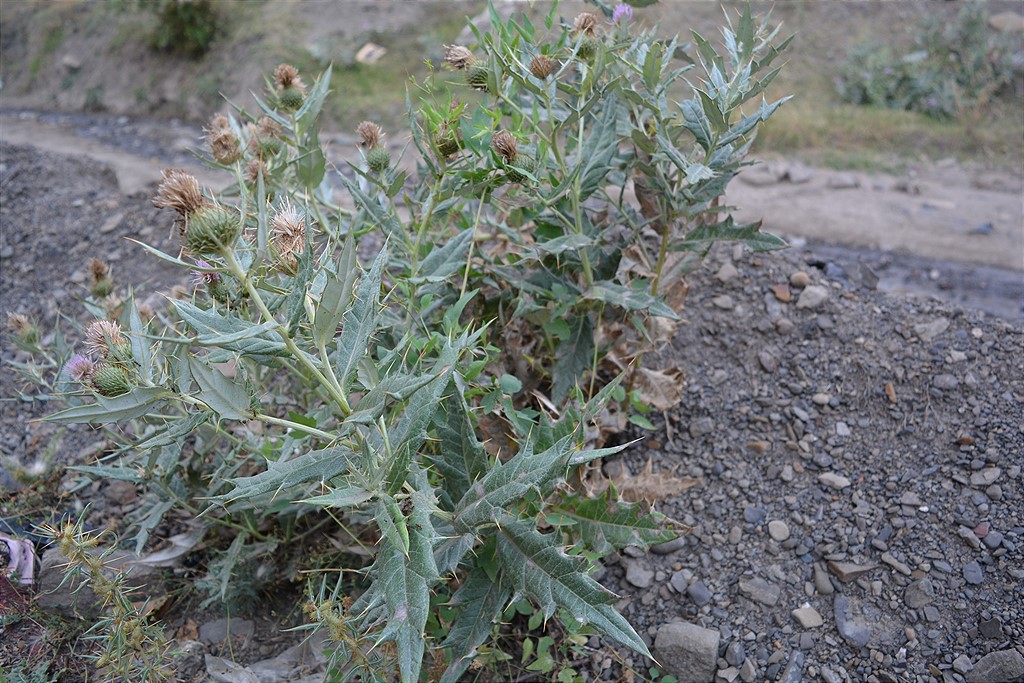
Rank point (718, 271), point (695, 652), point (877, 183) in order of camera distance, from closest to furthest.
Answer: point (695, 652) → point (718, 271) → point (877, 183)

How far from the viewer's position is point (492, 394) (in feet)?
6.87

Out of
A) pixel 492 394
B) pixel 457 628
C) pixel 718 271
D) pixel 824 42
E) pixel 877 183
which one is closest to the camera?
pixel 457 628

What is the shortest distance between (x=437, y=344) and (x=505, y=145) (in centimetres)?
55

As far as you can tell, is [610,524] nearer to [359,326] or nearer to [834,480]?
[359,326]

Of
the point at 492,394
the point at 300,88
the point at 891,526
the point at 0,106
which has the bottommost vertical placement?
the point at 0,106

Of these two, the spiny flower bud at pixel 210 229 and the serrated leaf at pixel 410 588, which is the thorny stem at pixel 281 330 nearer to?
the spiny flower bud at pixel 210 229

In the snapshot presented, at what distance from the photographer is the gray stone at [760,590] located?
2.44 metres

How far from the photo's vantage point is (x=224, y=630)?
245 centimetres

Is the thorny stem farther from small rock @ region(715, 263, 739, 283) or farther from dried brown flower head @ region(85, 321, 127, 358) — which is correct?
small rock @ region(715, 263, 739, 283)

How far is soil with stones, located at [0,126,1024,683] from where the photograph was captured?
231 centimetres

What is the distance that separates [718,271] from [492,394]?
174cm

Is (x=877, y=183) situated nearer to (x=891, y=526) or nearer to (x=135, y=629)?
(x=891, y=526)

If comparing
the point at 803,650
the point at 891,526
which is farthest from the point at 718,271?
the point at 803,650

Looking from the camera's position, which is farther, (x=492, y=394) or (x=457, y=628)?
A: (x=492, y=394)
